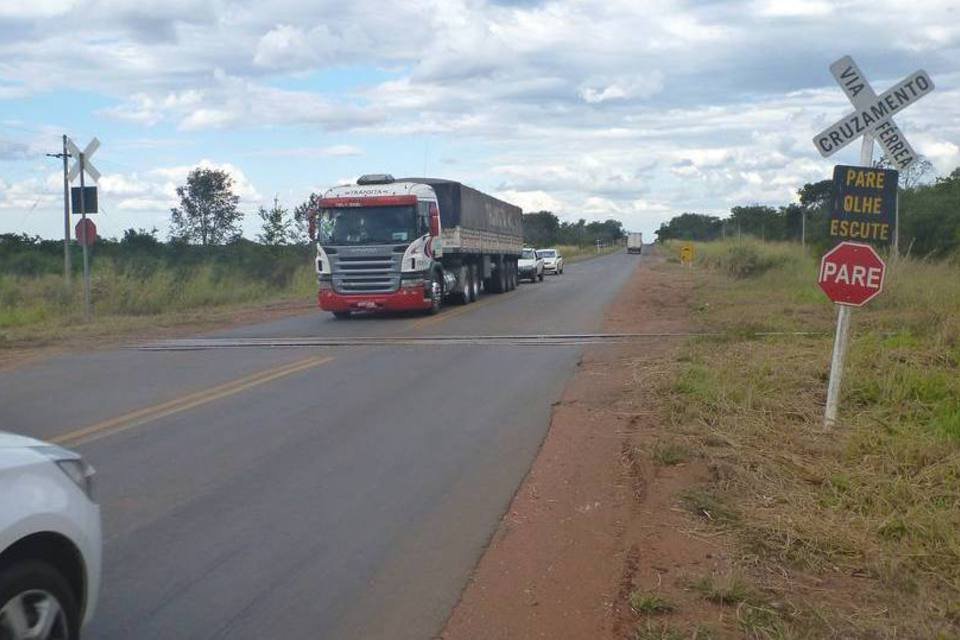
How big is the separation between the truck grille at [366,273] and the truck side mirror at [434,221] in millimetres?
1280

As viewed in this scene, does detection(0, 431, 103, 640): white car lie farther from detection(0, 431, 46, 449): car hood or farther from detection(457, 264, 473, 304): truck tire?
detection(457, 264, 473, 304): truck tire

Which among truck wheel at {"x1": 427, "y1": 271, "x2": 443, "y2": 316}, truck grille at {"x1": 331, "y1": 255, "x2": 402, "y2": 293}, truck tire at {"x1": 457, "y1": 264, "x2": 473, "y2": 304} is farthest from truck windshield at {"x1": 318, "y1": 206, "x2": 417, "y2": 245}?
truck tire at {"x1": 457, "y1": 264, "x2": 473, "y2": 304}

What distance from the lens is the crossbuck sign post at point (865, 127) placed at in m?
10.0

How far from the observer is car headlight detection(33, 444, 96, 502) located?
4.79 m

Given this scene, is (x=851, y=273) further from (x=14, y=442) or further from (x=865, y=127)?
(x=14, y=442)

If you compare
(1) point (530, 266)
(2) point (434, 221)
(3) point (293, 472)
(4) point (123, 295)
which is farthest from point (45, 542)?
(1) point (530, 266)

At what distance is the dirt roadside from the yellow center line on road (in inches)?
162

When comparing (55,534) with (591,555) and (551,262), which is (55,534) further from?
(551,262)

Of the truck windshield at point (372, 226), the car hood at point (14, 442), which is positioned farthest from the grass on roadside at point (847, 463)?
the truck windshield at point (372, 226)

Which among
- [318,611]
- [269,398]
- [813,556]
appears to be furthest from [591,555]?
[269,398]

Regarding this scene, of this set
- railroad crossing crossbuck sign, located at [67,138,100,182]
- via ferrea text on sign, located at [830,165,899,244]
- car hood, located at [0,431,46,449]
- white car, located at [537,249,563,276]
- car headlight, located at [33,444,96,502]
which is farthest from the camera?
white car, located at [537,249,563,276]

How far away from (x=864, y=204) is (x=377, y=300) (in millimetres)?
16283

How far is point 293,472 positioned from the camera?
9.20 metres

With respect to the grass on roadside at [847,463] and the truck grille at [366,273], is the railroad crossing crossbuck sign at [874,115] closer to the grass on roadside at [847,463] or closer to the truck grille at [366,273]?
the grass on roadside at [847,463]
